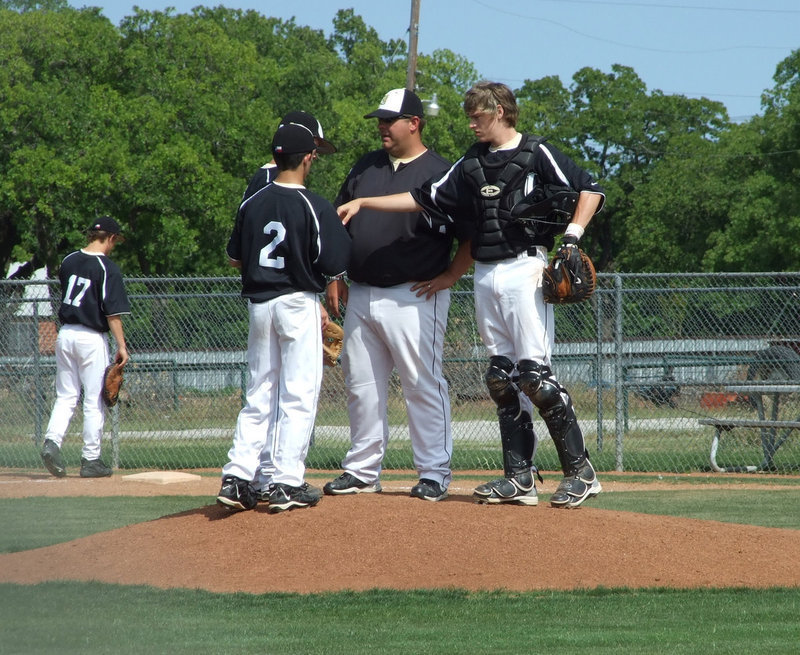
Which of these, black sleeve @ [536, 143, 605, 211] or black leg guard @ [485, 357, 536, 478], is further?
black leg guard @ [485, 357, 536, 478]

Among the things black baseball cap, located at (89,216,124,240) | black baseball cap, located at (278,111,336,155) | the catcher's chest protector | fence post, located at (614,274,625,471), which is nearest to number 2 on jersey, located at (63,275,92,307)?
black baseball cap, located at (89,216,124,240)

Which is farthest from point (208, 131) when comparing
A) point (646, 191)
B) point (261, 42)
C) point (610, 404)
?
point (646, 191)

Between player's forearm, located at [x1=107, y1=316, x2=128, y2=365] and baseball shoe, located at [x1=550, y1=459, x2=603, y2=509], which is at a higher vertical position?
player's forearm, located at [x1=107, y1=316, x2=128, y2=365]

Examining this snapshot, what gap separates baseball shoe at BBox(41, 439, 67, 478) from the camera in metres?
10.2

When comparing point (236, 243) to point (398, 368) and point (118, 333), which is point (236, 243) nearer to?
point (398, 368)

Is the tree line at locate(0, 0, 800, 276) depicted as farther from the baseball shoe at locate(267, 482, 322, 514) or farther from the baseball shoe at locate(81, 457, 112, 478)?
the baseball shoe at locate(267, 482, 322, 514)

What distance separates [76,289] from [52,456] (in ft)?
5.51

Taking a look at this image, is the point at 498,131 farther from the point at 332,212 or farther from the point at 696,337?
the point at 696,337

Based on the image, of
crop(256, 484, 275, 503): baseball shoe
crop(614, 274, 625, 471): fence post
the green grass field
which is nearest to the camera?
the green grass field

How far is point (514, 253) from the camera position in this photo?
18.6ft

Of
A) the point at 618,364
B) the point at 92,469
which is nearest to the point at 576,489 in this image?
the point at 618,364

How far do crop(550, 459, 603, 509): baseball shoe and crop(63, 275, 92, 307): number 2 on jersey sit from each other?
19.2ft

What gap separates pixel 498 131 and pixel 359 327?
4.55 ft

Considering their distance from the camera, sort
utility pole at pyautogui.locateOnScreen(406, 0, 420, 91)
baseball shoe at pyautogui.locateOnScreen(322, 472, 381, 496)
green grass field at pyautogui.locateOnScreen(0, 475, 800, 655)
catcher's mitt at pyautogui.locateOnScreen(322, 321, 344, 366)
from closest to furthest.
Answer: green grass field at pyautogui.locateOnScreen(0, 475, 800, 655), baseball shoe at pyautogui.locateOnScreen(322, 472, 381, 496), catcher's mitt at pyautogui.locateOnScreen(322, 321, 344, 366), utility pole at pyautogui.locateOnScreen(406, 0, 420, 91)
